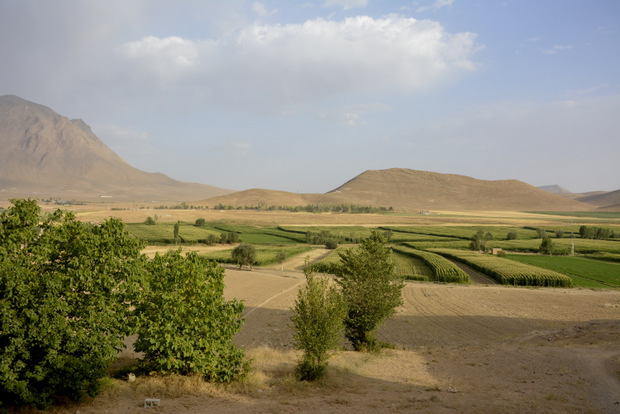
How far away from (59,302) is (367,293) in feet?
53.7

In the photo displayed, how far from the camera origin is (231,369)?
17.2 meters

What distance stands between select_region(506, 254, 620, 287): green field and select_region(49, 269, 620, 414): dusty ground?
18.1 m

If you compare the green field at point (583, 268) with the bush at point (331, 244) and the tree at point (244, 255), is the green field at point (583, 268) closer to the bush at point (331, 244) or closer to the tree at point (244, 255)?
the bush at point (331, 244)

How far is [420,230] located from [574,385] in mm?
115506

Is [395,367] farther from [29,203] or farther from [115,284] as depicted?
[29,203]

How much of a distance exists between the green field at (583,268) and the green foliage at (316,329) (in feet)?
156

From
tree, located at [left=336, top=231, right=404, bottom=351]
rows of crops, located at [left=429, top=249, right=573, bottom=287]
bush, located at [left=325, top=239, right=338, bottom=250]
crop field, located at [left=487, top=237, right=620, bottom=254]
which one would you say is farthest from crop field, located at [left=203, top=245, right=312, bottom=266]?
tree, located at [left=336, top=231, right=404, bottom=351]

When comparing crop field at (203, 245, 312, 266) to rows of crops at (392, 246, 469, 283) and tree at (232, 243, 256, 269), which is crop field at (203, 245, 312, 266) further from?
rows of crops at (392, 246, 469, 283)

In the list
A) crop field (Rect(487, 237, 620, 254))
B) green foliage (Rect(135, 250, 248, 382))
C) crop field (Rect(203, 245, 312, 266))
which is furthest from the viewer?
crop field (Rect(487, 237, 620, 254))

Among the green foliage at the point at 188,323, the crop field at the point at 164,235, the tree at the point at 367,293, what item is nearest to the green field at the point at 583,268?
the tree at the point at 367,293

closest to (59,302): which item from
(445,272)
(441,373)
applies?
(441,373)

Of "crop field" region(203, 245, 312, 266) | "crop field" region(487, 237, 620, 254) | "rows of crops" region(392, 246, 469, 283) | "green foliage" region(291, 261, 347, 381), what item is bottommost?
"crop field" region(203, 245, 312, 266)

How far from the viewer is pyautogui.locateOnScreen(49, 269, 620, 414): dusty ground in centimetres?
1497

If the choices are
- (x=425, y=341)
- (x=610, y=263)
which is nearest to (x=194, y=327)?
(x=425, y=341)
